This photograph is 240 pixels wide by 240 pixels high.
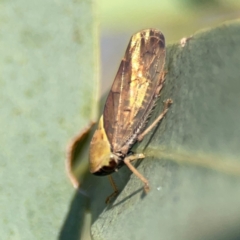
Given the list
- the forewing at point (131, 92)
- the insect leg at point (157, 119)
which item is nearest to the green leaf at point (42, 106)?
the forewing at point (131, 92)

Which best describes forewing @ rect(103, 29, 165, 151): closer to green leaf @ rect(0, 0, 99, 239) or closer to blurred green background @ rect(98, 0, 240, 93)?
green leaf @ rect(0, 0, 99, 239)

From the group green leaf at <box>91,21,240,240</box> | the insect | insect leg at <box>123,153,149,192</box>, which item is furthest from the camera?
the insect

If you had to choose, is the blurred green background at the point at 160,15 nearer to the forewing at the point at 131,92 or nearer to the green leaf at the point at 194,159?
the forewing at the point at 131,92

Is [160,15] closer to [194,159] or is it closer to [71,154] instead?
[71,154]

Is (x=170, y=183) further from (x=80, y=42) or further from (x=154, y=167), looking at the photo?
(x=80, y=42)

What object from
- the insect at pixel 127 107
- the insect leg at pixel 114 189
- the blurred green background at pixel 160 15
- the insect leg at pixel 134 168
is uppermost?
the blurred green background at pixel 160 15

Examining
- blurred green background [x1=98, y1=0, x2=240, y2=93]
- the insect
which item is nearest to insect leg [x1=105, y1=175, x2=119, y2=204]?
the insect

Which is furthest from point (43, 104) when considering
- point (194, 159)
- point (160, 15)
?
point (160, 15)

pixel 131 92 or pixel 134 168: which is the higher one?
pixel 131 92
